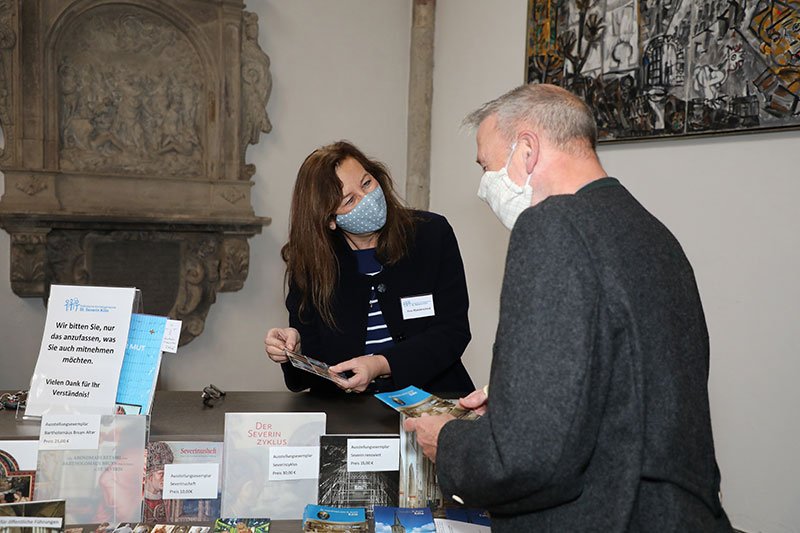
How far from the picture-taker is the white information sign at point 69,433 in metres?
1.70

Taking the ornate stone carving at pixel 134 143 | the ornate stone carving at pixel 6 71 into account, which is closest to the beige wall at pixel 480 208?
the ornate stone carving at pixel 134 143

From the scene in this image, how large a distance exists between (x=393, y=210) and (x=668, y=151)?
205cm

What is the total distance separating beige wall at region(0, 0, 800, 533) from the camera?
3367mm

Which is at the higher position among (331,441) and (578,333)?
(578,333)

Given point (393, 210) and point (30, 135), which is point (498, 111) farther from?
point (30, 135)

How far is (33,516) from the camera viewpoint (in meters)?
1.59

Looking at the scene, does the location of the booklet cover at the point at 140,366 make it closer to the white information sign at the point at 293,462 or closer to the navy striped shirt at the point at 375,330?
the white information sign at the point at 293,462

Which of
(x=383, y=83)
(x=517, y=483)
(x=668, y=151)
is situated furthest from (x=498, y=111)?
(x=383, y=83)

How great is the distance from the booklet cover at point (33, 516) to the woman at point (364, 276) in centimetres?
93

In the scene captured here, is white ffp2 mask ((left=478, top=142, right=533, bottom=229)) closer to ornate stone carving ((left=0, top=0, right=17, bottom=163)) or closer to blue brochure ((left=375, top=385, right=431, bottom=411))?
blue brochure ((left=375, top=385, right=431, bottom=411))

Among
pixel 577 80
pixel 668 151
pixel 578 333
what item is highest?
pixel 577 80

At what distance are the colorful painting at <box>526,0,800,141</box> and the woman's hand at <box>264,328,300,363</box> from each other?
2375mm

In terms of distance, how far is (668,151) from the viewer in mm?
3973

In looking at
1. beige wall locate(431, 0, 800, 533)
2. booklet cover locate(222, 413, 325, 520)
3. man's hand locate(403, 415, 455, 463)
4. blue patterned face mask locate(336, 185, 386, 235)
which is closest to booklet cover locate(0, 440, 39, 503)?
booklet cover locate(222, 413, 325, 520)
